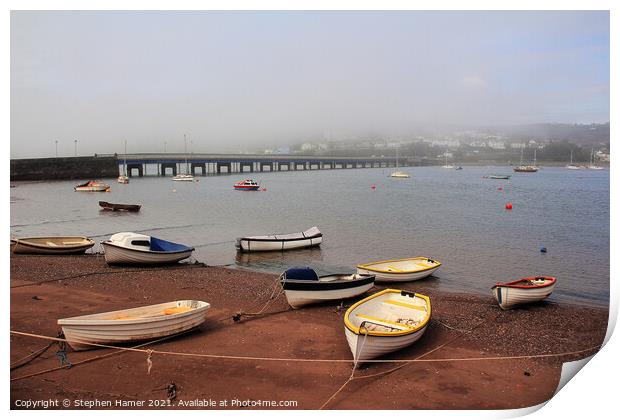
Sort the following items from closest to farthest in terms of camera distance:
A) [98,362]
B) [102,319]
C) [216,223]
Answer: [98,362] → [102,319] → [216,223]

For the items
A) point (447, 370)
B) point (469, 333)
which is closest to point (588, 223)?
point (469, 333)

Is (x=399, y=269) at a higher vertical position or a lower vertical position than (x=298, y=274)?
lower

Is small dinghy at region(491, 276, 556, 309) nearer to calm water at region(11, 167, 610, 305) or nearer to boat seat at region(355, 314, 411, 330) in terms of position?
calm water at region(11, 167, 610, 305)

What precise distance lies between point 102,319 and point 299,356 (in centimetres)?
410

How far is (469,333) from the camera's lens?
11.5 metres

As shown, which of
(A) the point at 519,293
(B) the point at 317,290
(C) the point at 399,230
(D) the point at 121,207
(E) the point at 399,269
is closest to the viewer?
(B) the point at 317,290

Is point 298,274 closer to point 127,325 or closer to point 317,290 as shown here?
point 317,290

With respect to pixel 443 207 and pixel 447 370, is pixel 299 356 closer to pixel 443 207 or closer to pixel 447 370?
pixel 447 370

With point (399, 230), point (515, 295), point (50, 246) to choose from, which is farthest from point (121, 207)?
point (515, 295)

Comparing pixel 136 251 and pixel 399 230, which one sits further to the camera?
pixel 399 230

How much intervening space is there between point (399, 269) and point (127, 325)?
10327mm

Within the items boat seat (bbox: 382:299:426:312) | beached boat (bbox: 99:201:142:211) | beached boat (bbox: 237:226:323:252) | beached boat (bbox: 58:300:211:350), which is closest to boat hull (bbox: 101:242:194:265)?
beached boat (bbox: 237:226:323:252)

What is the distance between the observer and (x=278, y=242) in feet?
76.8

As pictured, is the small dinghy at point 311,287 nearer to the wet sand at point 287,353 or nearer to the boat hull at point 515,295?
the wet sand at point 287,353
